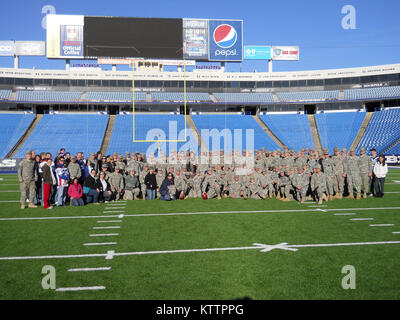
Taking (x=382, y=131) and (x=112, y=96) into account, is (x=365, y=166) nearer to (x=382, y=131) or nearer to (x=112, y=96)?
(x=382, y=131)

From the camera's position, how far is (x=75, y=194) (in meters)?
10.4

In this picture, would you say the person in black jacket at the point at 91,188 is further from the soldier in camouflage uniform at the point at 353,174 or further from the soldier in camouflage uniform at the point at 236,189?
the soldier in camouflage uniform at the point at 353,174

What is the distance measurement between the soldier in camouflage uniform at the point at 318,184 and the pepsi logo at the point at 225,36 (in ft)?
84.1

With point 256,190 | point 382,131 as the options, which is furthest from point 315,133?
point 256,190

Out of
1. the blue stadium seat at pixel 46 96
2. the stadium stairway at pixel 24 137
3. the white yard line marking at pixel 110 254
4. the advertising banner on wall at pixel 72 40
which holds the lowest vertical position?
the white yard line marking at pixel 110 254

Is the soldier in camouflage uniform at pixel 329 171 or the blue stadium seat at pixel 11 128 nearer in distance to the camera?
the soldier in camouflage uniform at pixel 329 171

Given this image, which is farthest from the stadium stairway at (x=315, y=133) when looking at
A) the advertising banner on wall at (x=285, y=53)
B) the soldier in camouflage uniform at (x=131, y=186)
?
the soldier in camouflage uniform at (x=131, y=186)

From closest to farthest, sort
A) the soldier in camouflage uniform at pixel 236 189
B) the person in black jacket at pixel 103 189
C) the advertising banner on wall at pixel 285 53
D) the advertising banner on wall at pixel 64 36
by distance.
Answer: the person in black jacket at pixel 103 189 < the soldier in camouflage uniform at pixel 236 189 < the advertising banner on wall at pixel 64 36 < the advertising banner on wall at pixel 285 53

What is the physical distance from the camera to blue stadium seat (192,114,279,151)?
31.0 m

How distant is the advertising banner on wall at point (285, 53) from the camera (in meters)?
38.3

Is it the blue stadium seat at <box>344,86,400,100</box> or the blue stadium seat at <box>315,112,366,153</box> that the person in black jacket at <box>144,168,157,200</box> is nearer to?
the blue stadium seat at <box>315,112,366,153</box>

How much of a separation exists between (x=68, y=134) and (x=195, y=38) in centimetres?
1509

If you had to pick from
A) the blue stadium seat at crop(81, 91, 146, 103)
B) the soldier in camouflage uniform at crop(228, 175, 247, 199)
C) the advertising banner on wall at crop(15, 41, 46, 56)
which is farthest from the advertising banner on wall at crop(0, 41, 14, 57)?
the soldier in camouflage uniform at crop(228, 175, 247, 199)
